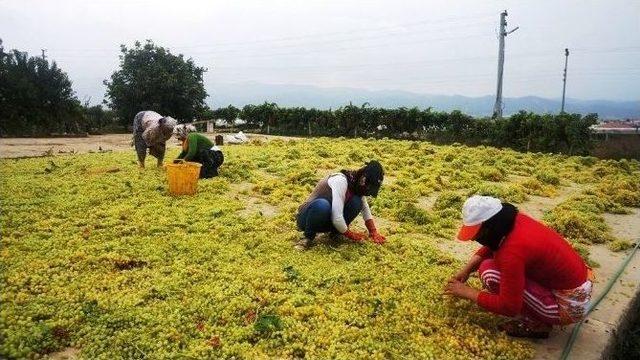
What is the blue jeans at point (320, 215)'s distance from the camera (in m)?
5.23

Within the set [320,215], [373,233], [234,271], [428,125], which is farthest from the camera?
[428,125]

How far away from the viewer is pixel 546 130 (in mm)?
19672

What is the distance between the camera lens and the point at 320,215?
5.22m

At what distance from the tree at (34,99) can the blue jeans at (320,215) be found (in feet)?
83.4

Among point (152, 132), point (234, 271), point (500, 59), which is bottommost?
point (234, 271)

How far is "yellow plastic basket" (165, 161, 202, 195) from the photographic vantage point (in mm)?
7910

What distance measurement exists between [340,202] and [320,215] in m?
0.30

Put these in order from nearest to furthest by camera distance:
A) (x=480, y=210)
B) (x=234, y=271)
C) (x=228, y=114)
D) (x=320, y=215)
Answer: (x=480, y=210)
(x=234, y=271)
(x=320, y=215)
(x=228, y=114)

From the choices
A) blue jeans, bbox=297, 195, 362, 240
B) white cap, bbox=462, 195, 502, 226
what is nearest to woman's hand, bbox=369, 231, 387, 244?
blue jeans, bbox=297, 195, 362, 240

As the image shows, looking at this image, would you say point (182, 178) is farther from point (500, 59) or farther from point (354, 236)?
point (500, 59)

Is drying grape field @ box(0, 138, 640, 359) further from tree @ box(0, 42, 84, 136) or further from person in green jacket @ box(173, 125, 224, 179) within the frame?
tree @ box(0, 42, 84, 136)

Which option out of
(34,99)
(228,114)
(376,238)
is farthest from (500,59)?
(34,99)

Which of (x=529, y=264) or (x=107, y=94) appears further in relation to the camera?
(x=107, y=94)

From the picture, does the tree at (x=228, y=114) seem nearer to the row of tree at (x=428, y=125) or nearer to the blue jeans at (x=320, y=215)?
the row of tree at (x=428, y=125)
